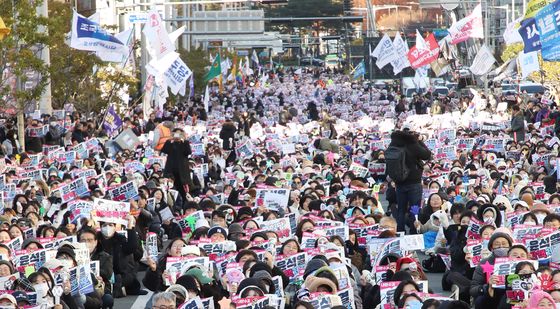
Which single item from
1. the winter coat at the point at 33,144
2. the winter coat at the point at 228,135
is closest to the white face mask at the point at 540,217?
the winter coat at the point at 33,144

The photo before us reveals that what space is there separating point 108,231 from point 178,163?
27.2ft

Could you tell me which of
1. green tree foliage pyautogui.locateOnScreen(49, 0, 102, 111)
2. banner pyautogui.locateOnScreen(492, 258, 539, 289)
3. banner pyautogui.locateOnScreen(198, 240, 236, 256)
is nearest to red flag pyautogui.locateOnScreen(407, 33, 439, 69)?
green tree foliage pyautogui.locateOnScreen(49, 0, 102, 111)

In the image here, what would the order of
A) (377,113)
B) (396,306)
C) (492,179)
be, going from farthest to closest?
1. (377,113)
2. (492,179)
3. (396,306)

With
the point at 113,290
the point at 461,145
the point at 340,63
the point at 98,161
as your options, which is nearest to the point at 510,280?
the point at 113,290

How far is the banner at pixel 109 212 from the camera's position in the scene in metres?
18.9

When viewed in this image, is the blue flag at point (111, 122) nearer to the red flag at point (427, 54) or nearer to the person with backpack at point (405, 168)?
the red flag at point (427, 54)

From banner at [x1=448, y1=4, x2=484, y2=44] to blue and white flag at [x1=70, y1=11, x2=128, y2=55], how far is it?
15451 mm

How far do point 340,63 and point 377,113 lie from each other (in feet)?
345

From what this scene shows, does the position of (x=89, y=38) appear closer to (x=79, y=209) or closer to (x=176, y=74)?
(x=176, y=74)

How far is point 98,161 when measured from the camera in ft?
103

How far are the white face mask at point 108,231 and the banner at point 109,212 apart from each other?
339mm

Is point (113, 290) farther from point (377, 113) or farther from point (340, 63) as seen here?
point (340, 63)

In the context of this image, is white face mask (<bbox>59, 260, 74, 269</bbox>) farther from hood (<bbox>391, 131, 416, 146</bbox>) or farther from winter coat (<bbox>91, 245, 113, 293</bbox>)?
hood (<bbox>391, 131, 416, 146</bbox>)

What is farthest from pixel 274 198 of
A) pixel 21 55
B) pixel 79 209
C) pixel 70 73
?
pixel 70 73
